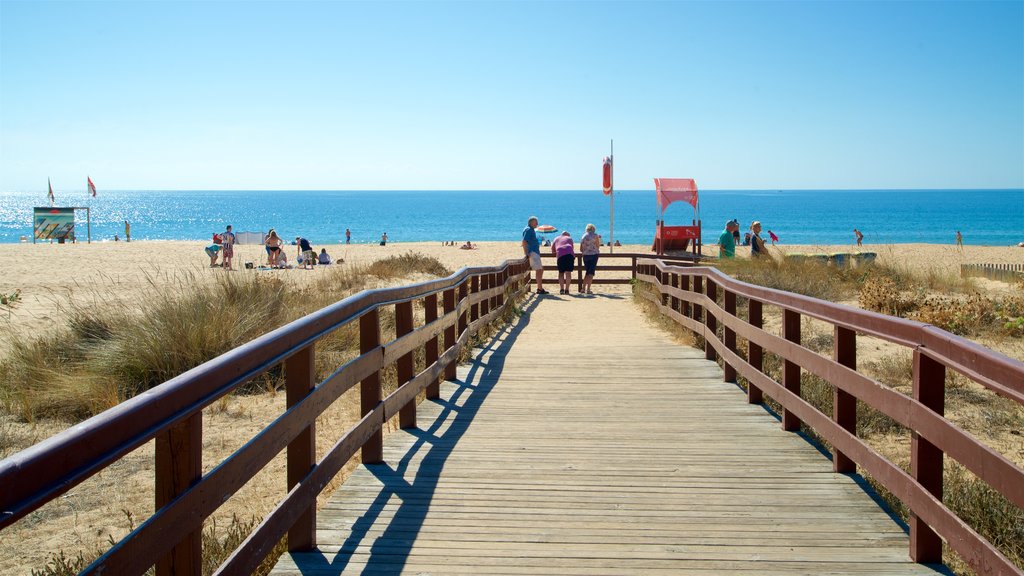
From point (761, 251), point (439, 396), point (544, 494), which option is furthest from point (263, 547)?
point (761, 251)

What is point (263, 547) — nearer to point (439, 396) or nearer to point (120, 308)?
point (439, 396)

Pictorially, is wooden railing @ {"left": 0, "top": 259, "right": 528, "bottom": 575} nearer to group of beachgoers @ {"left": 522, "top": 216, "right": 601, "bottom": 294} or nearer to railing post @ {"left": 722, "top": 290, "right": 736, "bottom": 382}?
railing post @ {"left": 722, "top": 290, "right": 736, "bottom": 382}

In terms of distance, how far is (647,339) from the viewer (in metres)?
12.0

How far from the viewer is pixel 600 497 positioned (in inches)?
185

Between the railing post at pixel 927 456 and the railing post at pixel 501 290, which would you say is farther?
the railing post at pixel 501 290

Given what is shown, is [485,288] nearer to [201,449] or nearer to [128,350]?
[128,350]

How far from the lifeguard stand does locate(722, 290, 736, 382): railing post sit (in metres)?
22.4

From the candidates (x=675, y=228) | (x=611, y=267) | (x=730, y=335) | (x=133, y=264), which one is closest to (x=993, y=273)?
(x=611, y=267)

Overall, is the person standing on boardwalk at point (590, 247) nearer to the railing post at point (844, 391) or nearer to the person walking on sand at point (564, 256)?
the person walking on sand at point (564, 256)

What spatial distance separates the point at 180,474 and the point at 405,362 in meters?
3.49

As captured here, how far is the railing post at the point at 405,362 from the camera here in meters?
5.95

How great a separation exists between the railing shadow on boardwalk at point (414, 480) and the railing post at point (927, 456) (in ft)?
7.38

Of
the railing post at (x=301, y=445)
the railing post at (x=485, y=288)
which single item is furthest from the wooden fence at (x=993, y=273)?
the railing post at (x=301, y=445)

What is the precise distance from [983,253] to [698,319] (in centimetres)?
3907
